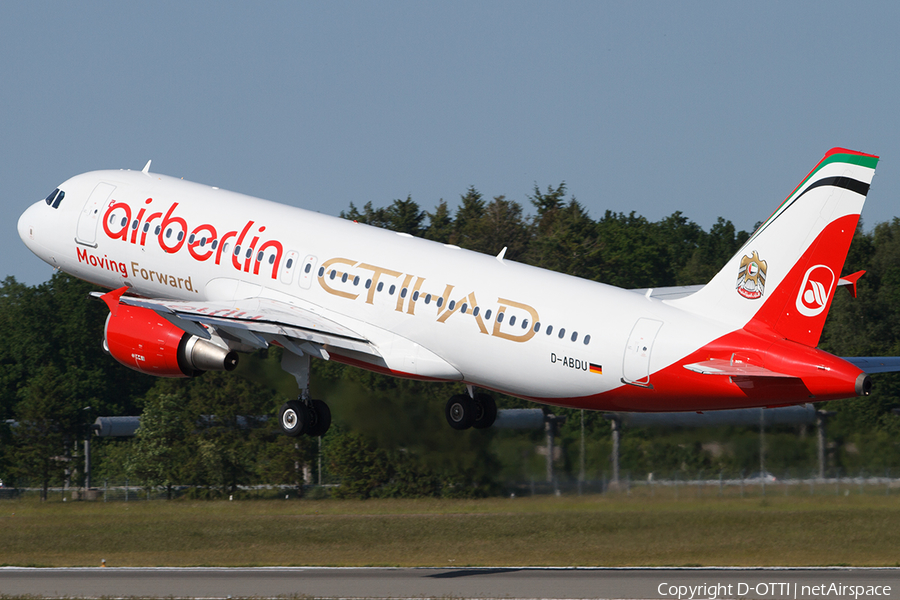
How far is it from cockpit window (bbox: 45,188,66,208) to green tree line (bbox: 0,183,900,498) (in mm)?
8720

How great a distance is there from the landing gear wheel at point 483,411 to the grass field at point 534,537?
639 cm

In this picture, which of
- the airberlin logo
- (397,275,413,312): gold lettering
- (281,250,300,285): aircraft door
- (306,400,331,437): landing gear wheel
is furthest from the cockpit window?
the airberlin logo

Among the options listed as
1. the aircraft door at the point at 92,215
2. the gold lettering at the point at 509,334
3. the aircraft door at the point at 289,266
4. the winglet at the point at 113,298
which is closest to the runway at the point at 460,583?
the gold lettering at the point at 509,334

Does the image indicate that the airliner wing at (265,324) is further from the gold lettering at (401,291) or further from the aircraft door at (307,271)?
the gold lettering at (401,291)

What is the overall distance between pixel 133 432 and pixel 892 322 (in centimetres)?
5671

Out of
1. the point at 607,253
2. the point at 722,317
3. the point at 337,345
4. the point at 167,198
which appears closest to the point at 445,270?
the point at 337,345

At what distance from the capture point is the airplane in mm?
32312

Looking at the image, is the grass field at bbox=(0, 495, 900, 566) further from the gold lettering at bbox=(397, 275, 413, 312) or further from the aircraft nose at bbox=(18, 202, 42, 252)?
the gold lettering at bbox=(397, 275, 413, 312)

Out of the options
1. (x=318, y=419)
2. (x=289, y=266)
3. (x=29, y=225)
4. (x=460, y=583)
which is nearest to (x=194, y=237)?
(x=289, y=266)

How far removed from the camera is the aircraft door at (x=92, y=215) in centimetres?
4350

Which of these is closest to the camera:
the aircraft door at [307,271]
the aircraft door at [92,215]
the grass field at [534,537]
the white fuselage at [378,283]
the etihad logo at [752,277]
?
the etihad logo at [752,277]

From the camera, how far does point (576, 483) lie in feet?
153

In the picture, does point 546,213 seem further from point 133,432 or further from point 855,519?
point 855,519
